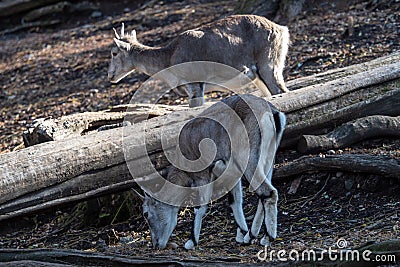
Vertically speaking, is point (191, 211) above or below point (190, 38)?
below

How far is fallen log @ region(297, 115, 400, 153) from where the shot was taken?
625 centimetres

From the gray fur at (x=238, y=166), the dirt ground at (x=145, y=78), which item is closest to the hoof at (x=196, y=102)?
the dirt ground at (x=145, y=78)

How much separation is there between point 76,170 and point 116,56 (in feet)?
10.8

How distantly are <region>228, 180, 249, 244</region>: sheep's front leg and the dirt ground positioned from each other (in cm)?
13

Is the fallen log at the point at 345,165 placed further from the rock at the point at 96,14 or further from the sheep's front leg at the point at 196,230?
the rock at the point at 96,14

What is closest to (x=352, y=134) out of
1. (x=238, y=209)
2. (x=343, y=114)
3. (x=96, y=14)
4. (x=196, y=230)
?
(x=343, y=114)

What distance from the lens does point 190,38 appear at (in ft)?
26.3

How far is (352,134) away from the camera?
→ 6.29 meters

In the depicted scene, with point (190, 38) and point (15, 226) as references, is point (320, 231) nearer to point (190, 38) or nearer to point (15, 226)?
point (15, 226)

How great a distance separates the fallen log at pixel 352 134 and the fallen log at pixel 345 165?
0.16 m

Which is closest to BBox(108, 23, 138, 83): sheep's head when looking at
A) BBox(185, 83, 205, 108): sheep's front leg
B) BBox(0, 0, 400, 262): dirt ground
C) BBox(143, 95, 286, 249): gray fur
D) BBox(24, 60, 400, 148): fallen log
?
BBox(0, 0, 400, 262): dirt ground

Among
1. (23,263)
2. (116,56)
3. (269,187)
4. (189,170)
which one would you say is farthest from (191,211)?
(116,56)

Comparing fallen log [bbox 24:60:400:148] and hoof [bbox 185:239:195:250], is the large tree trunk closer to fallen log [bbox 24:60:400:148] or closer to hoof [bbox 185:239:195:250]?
fallen log [bbox 24:60:400:148]

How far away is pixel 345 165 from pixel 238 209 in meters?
1.00
